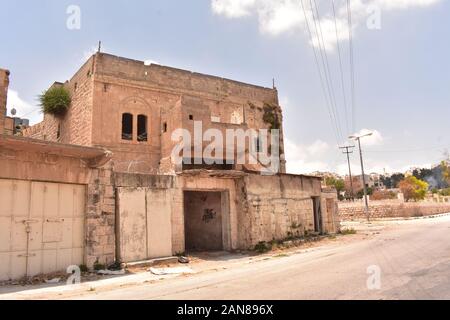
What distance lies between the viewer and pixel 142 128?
77.0ft

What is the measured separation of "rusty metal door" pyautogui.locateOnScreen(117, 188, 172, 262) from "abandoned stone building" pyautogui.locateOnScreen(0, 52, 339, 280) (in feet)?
0.11

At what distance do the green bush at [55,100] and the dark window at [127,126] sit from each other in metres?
4.67

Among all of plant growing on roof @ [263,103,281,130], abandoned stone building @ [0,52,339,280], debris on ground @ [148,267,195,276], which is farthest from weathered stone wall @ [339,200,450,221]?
debris on ground @ [148,267,195,276]

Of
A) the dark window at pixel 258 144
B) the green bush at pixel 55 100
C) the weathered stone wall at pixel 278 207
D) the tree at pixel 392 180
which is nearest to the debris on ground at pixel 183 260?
the weathered stone wall at pixel 278 207

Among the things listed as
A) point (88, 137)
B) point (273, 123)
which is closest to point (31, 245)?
point (88, 137)

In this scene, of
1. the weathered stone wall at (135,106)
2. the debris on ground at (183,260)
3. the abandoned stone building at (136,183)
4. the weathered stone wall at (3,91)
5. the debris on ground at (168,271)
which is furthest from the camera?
the weathered stone wall at (135,106)

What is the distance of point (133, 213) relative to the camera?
12.5 m

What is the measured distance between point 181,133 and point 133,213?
7.13 meters

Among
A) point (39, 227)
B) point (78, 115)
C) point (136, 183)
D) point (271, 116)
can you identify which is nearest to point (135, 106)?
point (78, 115)

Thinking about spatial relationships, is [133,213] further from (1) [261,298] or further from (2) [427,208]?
(2) [427,208]

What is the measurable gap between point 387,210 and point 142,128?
97.4 feet

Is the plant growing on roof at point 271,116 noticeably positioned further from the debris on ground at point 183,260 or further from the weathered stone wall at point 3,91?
the weathered stone wall at point 3,91

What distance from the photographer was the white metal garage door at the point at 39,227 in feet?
32.2
